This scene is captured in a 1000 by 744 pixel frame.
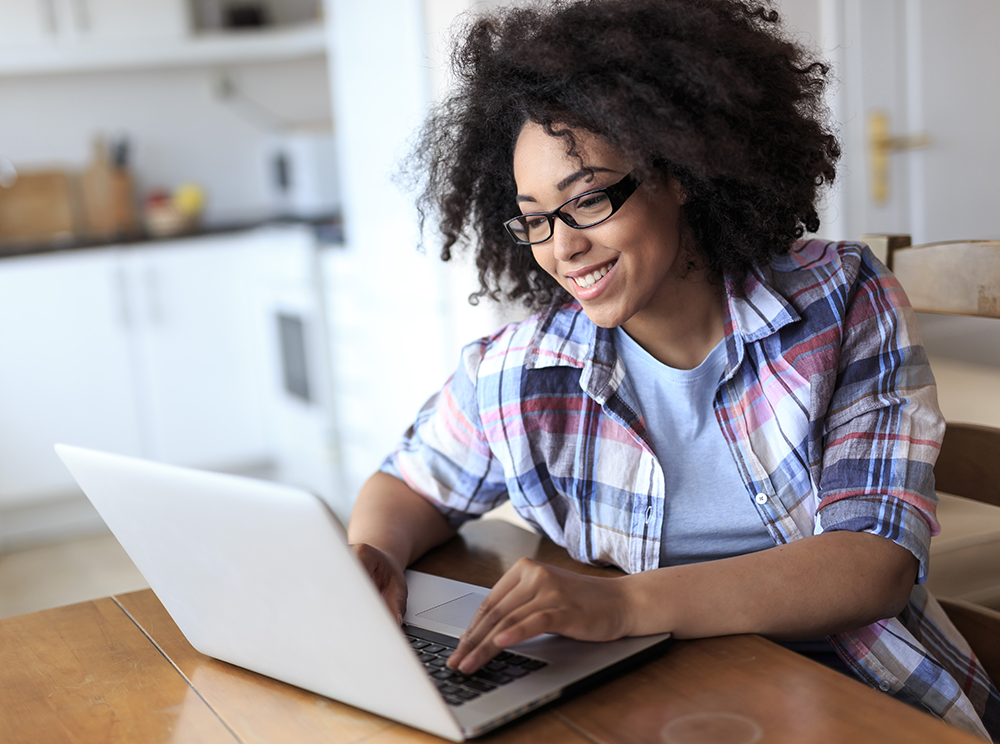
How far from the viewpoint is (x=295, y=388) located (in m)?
3.76

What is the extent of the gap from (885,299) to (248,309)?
3105 mm

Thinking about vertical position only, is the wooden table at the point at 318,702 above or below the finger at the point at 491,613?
below

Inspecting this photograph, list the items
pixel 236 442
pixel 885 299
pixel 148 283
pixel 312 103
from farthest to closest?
pixel 312 103, pixel 236 442, pixel 148 283, pixel 885 299

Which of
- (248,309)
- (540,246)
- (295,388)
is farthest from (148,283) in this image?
(540,246)

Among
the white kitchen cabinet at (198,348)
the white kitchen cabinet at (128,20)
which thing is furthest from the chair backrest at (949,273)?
the white kitchen cabinet at (128,20)

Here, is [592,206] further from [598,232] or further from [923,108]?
[923,108]

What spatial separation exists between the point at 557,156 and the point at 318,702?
0.58 meters

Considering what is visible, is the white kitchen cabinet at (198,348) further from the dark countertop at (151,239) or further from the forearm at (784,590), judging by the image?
the forearm at (784,590)

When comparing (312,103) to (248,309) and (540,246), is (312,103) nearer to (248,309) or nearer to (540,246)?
(248,309)

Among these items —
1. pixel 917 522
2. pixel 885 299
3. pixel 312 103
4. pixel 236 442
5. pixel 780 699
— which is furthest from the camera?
pixel 312 103

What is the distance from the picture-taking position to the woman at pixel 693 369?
965 mm

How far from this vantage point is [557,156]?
104 centimetres

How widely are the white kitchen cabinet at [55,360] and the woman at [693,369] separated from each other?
2694 mm

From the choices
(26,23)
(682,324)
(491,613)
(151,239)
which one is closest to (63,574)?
(151,239)
